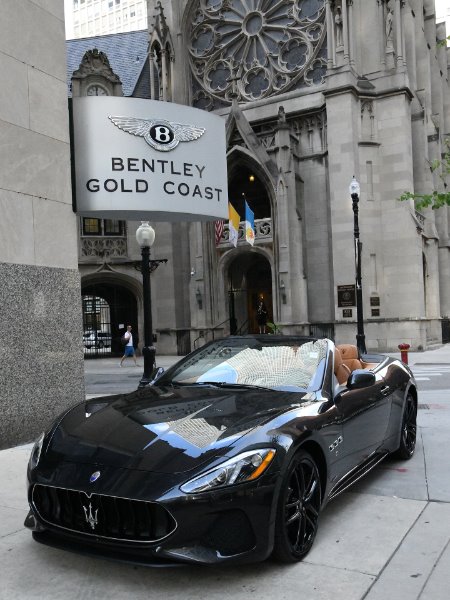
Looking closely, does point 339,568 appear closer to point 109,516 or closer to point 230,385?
point 109,516

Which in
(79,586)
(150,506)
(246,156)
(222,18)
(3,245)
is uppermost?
(222,18)

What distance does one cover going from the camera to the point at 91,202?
922 centimetres

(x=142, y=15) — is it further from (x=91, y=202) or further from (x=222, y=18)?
(x=91, y=202)

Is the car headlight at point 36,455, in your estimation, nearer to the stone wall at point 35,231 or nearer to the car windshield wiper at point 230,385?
the car windshield wiper at point 230,385

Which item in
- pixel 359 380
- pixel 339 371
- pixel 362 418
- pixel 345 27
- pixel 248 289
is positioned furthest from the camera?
pixel 248 289

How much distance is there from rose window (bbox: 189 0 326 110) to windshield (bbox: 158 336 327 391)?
90.2 feet

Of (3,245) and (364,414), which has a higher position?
(3,245)

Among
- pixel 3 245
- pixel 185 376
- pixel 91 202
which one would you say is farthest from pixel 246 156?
pixel 185 376

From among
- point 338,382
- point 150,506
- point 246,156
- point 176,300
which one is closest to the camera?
point 150,506

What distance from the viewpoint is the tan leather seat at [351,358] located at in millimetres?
6148

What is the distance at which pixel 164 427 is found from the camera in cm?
391

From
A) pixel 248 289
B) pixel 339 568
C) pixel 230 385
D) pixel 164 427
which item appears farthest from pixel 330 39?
pixel 339 568

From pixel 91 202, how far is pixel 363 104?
21.3 meters

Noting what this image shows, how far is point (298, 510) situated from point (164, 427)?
100 cm
